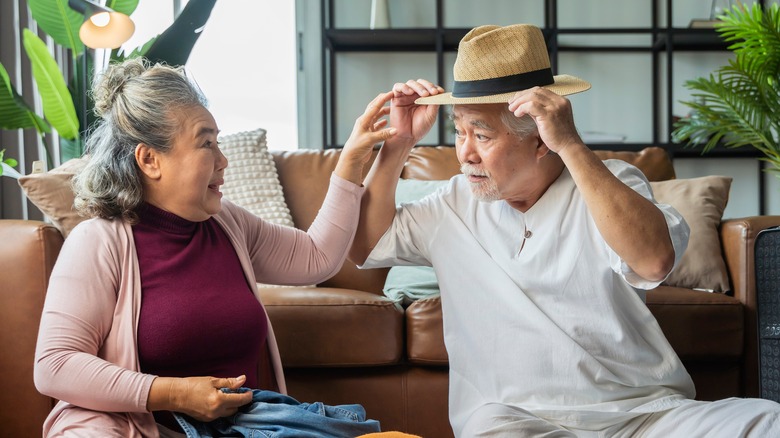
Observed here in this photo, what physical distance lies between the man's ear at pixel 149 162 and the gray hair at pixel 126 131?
1 centimetres

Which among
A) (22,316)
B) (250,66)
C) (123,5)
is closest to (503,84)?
(22,316)

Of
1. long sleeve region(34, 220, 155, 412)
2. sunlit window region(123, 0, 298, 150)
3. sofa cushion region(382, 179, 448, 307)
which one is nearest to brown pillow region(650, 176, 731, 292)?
sofa cushion region(382, 179, 448, 307)

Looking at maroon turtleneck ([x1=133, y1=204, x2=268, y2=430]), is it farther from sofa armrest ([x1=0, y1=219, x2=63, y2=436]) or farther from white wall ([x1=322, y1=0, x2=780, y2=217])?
white wall ([x1=322, y1=0, x2=780, y2=217])

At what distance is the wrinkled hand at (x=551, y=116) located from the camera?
53.1 inches

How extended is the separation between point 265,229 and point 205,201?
234 mm

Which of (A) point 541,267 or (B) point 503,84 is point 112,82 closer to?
(B) point 503,84

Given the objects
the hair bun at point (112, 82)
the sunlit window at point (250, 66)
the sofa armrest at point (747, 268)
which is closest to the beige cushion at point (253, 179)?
the hair bun at point (112, 82)

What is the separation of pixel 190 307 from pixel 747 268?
169cm

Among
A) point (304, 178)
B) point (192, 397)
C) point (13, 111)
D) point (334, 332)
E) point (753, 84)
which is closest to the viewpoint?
point (192, 397)

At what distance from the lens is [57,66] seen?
281 centimetres

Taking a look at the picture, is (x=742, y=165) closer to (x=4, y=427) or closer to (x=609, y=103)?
(x=609, y=103)

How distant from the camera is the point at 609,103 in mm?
4750

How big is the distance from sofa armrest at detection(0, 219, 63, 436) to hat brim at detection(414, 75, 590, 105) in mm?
928

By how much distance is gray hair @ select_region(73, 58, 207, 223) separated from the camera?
139 centimetres
